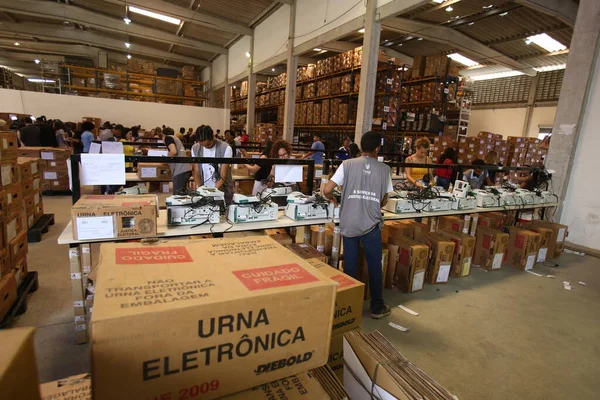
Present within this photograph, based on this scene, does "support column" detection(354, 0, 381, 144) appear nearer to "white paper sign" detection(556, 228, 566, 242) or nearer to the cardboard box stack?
"white paper sign" detection(556, 228, 566, 242)

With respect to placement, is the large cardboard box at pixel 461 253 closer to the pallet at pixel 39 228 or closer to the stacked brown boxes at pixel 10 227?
the stacked brown boxes at pixel 10 227

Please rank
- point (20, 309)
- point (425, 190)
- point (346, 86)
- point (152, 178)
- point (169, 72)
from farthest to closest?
point (169, 72) < point (346, 86) < point (152, 178) < point (425, 190) < point (20, 309)

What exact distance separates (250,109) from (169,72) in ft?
16.7

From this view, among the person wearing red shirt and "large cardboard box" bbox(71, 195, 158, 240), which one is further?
the person wearing red shirt

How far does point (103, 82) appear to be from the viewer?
12258mm

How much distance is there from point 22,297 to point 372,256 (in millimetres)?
2760

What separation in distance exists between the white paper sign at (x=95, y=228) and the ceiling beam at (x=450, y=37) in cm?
573

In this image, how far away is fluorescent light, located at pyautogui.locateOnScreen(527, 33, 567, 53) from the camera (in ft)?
26.4

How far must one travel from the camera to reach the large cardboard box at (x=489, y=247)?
3.81 metres

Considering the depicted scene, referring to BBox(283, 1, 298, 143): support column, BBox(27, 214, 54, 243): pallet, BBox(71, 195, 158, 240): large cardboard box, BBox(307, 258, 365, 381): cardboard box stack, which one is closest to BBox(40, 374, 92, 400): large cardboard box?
BBox(307, 258, 365, 381): cardboard box stack

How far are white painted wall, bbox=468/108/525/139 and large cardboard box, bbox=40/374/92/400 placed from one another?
13.4 meters

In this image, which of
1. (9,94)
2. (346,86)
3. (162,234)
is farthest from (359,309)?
(9,94)

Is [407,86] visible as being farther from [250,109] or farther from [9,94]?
[9,94]

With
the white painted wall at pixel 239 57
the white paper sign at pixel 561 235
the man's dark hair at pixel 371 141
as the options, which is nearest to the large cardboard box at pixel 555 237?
the white paper sign at pixel 561 235
